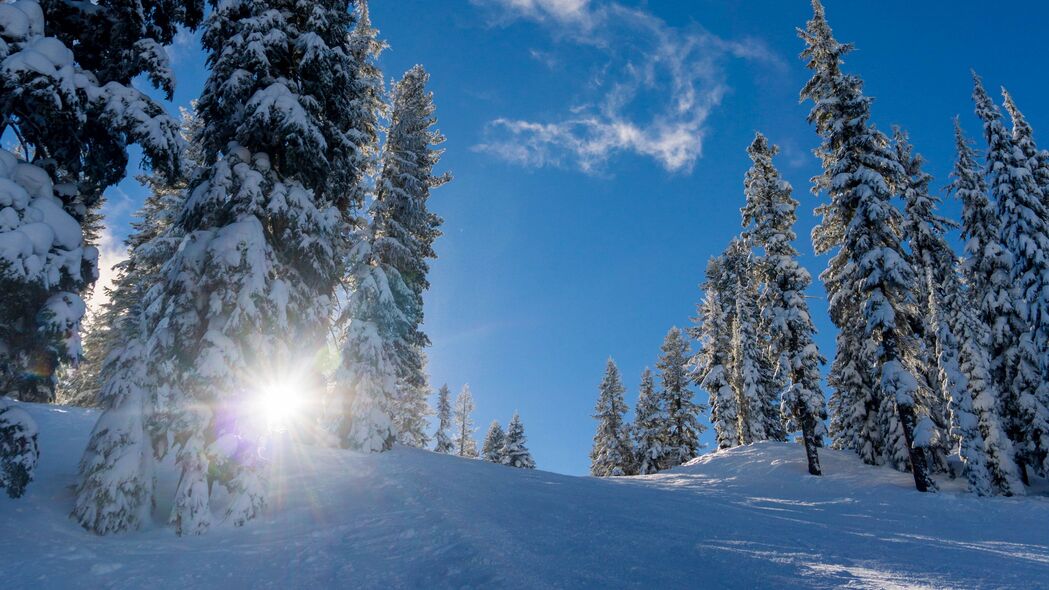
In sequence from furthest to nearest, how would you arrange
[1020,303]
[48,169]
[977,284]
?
[977,284], [1020,303], [48,169]

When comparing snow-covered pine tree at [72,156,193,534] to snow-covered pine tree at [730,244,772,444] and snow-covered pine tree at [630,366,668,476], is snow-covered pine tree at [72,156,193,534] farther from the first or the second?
snow-covered pine tree at [630,366,668,476]

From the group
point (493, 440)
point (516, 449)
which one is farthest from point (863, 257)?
point (493, 440)

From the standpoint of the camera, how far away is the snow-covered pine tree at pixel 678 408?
41.6 metres

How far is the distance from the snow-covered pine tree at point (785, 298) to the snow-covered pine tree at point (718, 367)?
667 centimetres

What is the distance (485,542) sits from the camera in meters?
7.95

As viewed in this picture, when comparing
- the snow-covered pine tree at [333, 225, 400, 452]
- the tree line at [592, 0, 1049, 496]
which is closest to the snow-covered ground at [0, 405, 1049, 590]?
the snow-covered pine tree at [333, 225, 400, 452]

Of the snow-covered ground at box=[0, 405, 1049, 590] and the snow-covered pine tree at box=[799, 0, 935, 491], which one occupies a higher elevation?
the snow-covered pine tree at box=[799, 0, 935, 491]

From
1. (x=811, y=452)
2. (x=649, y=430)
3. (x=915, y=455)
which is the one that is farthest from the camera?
(x=649, y=430)

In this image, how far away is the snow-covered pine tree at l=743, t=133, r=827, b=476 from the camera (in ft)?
85.6

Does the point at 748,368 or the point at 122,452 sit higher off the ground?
the point at 748,368

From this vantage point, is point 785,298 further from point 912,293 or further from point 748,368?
point 748,368

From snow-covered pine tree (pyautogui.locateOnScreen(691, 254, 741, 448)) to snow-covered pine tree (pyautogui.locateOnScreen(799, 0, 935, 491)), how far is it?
9969 millimetres

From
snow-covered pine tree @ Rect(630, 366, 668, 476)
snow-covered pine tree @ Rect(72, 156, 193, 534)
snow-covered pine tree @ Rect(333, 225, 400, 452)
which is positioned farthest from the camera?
snow-covered pine tree @ Rect(630, 366, 668, 476)

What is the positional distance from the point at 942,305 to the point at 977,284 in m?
3.58
